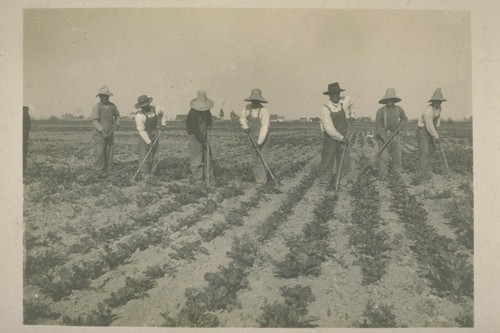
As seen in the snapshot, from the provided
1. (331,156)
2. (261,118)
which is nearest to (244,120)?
(261,118)

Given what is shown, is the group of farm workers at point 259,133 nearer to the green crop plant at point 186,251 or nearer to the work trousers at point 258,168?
the work trousers at point 258,168

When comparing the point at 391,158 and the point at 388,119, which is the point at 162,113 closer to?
the point at 388,119

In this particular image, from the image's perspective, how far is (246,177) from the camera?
4457 mm

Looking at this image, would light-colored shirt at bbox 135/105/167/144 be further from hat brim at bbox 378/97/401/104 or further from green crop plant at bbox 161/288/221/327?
hat brim at bbox 378/97/401/104

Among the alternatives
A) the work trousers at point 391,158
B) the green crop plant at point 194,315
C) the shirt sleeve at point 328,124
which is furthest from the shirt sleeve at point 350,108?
the green crop plant at point 194,315

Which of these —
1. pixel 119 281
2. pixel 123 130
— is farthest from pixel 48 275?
pixel 123 130

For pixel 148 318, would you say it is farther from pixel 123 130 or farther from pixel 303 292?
pixel 123 130

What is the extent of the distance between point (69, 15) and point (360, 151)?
12.4ft

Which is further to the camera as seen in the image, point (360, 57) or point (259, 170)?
point (259, 170)

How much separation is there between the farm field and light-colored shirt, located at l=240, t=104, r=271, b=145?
0.44ft

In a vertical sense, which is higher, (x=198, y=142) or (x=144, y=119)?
(x=144, y=119)

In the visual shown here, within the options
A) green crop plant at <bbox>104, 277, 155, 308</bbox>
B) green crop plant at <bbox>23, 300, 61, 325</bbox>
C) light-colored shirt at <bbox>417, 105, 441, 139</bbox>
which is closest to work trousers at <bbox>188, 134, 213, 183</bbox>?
green crop plant at <bbox>104, 277, 155, 308</bbox>

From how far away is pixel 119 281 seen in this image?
3439mm

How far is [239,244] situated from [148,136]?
180 cm
